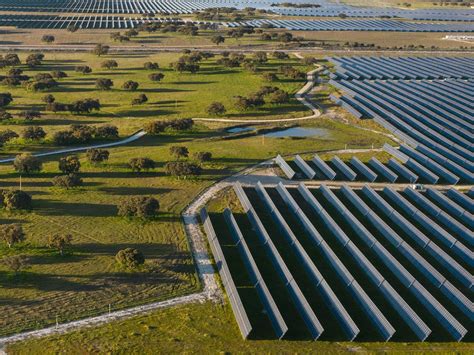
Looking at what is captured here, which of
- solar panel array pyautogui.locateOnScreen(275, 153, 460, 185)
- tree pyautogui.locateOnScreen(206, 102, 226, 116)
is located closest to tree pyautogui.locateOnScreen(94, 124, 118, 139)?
tree pyautogui.locateOnScreen(206, 102, 226, 116)

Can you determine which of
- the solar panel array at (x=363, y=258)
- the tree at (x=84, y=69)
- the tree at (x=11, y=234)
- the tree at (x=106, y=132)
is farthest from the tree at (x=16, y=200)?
the tree at (x=84, y=69)

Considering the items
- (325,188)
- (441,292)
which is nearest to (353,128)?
(325,188)

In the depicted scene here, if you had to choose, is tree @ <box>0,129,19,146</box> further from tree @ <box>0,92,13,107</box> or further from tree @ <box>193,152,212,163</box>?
tree @ <box>193,152,212,163</box>

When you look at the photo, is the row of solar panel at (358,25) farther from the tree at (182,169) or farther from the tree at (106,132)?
the tree at (182,169)

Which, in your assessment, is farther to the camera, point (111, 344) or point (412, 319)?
point (412, 319)

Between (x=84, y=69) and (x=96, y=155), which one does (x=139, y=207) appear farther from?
(x=84, y=69)

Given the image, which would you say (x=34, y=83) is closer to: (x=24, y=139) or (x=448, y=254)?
(x=24, y=139)
